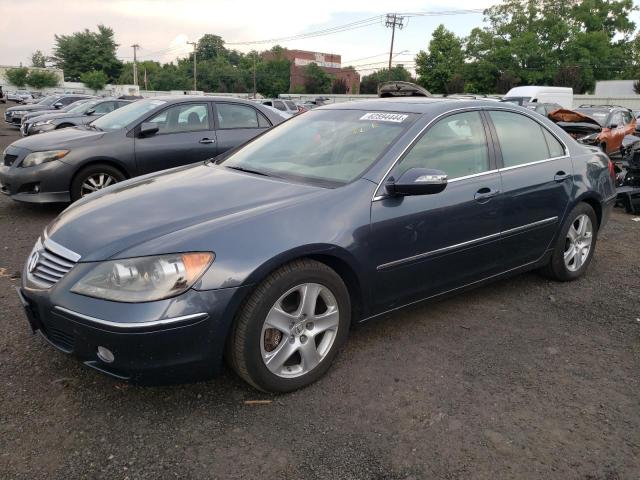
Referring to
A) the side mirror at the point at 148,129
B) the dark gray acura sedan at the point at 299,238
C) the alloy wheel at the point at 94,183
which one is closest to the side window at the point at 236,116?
the side mirror at the point at 148,129

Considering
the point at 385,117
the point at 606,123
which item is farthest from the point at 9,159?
the point at 606,123

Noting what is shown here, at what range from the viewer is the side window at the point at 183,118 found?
7.07m

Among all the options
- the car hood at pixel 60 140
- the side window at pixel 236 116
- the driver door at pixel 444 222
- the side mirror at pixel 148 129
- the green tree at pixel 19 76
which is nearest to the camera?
the driver door at pixel 444 222

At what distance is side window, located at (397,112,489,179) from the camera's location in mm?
3398

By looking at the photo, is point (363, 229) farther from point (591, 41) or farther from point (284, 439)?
point (591, 41)

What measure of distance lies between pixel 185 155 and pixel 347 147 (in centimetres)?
403

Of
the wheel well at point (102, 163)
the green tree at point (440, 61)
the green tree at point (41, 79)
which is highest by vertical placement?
the green tree at point (440, 61)

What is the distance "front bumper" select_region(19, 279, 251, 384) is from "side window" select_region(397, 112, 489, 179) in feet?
4.79

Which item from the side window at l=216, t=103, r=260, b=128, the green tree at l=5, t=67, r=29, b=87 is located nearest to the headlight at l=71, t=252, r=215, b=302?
the side window at l=216, t=103, r=260, b=128

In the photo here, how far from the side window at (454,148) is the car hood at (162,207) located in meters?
0.75

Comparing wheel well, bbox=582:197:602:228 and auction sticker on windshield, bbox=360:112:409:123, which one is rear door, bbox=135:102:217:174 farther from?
wheel well, bbox=582:197:602:228

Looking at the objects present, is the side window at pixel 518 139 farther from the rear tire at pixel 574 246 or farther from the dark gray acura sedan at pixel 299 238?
the rear tire at pixel 574 246

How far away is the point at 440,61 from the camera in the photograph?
6450 cm

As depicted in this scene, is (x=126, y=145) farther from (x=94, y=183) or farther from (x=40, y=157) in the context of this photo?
(x=40, y=157)
